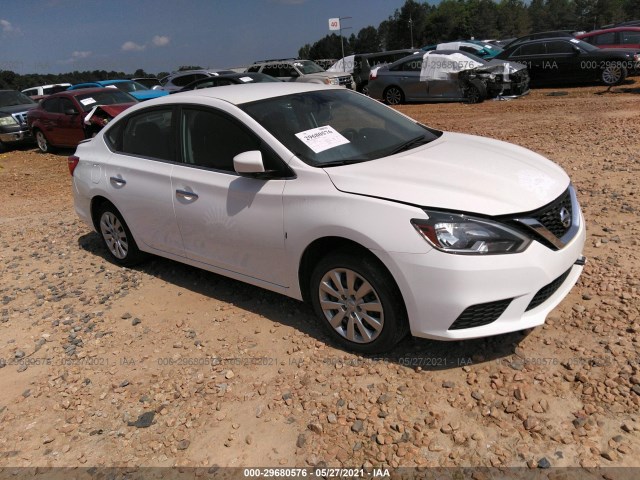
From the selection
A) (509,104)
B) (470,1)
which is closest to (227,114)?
(509,104)

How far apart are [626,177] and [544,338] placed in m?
3.83

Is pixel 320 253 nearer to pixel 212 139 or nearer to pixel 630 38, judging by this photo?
pixel 212 139

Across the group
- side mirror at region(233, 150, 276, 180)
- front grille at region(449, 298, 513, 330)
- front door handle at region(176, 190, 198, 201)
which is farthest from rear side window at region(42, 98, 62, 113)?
front grille at region(449, 298, 513, 330)

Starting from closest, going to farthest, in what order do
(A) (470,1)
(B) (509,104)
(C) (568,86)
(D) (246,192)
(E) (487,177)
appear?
(E) (487,177) < (D) (246,192) < (B) (509,104) < (C) (568,86) < (A) (470,1)

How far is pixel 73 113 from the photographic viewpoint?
1247cm

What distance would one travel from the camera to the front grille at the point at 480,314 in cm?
292

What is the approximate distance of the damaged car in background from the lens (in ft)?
46.4

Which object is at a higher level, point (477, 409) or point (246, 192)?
point (246, 192)

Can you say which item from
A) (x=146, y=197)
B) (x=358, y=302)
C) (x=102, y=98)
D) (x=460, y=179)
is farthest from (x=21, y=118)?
(x=460, y=179)

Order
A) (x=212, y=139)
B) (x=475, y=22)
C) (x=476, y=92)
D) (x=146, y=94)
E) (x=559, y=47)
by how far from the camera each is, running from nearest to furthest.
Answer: (x=212, y=139)
(x=476, y=92)
(x=146, y=94)
(x=559, y=47)
(x=475, y=22)

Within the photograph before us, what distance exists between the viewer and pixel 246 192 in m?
3.73

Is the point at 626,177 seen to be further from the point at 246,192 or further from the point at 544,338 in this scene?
the point at 246,192

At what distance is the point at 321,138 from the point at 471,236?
4.47ft

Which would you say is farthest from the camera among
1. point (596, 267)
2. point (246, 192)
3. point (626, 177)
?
point (626, 177)
